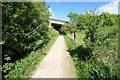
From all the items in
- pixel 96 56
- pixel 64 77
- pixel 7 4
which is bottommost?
pixel 64 77

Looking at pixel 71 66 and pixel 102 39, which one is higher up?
pixel 102 39

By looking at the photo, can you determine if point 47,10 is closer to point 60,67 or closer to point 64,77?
point 60,67

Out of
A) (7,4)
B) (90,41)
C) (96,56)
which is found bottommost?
(96,56)

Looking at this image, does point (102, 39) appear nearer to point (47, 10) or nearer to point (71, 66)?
point (71, 66)

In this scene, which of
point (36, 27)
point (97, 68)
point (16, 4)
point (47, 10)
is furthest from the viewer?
point (47, 10)

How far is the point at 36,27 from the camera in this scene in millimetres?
19062

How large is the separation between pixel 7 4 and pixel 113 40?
304 inches

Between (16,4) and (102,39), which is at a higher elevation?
(16,4)

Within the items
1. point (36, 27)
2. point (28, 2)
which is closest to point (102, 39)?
point (28, 2)

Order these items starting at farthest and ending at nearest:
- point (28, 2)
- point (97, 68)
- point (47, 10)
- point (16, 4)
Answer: point (47, 10) < point (28, 2) < point (16, 4) < point (97, 68)

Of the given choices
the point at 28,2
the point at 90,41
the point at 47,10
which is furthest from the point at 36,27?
the point at 90,41

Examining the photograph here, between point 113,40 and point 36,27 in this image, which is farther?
→ point 36,27

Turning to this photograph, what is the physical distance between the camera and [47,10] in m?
22.7

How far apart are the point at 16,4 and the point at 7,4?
916 mm
